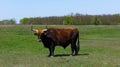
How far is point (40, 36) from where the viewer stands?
24219 mm

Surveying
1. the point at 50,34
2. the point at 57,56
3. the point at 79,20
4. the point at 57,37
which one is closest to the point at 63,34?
the point at 57,37

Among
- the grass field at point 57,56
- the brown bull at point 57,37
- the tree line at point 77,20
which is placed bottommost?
the tree line at point 77,20

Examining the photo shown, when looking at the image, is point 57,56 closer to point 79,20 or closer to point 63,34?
point 63,34

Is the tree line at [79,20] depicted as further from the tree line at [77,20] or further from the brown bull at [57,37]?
the brown bull at [57,37]

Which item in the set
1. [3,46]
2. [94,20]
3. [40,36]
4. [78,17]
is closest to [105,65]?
[40,36]

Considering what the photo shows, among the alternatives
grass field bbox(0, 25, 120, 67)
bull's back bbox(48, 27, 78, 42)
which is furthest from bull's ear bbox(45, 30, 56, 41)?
grass field bbox(0, 25, 120, 67)

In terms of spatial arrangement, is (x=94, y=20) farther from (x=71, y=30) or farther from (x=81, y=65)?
(x=81, y=65)

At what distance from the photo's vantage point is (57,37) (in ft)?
83.3

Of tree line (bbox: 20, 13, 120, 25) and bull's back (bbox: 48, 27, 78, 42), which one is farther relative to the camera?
tree line (bbox: 20, 13, 120, 25)

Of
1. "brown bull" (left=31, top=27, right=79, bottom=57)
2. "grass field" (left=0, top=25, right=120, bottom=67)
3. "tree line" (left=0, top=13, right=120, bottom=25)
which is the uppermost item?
"brown bull" (left=31, top=27, right=79, bottom=57)

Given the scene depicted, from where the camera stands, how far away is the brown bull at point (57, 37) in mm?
24692

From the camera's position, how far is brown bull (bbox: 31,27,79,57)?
24692mm

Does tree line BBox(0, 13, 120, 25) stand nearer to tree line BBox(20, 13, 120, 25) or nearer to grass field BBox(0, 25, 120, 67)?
tree line BBox(20, 13, 120, 25)

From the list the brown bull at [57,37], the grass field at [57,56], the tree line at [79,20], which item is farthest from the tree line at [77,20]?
the brown bull at [57,37]
